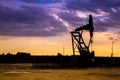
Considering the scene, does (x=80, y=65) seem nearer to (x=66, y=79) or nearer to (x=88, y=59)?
(x=88, y=59)

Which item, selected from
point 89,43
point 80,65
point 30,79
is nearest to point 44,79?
point 30,79

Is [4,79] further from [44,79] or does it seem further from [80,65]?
[80,65]

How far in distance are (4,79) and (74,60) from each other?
50165mm

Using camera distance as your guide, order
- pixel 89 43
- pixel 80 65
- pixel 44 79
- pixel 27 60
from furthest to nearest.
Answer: pixel 27 60
pixel 89 43
pixel 80 65
pixel 44 79

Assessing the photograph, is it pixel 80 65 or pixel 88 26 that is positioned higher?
pixel 88 26

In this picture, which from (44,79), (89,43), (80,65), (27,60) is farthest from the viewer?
(27,60)

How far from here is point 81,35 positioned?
294 ft

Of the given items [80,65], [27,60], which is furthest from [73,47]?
[27,60]

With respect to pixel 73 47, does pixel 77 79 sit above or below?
below

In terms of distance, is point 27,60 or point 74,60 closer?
point 74,60

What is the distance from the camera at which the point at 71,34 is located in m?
90.7

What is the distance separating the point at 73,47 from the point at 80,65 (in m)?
9.80

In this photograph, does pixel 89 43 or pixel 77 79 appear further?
pixel 89 43

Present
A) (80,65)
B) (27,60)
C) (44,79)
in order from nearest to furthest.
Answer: (44,79)
(80,65)
(27,60)
